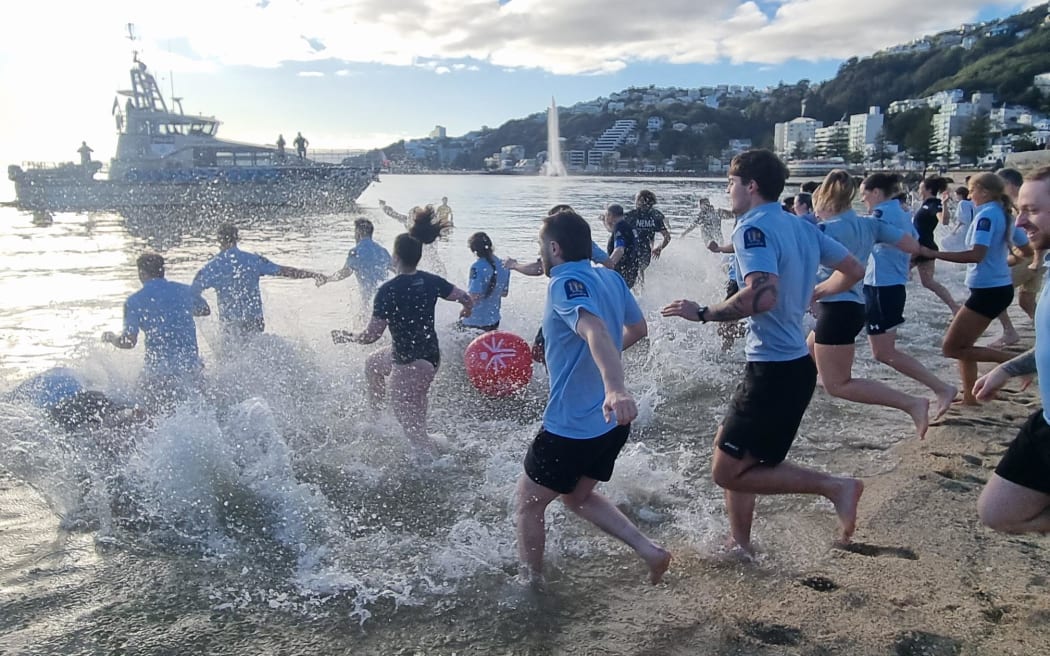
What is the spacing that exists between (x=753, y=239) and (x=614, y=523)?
141cm

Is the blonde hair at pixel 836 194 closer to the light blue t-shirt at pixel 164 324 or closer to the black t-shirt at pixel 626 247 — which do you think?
the black t-shirt at pixel 626 247

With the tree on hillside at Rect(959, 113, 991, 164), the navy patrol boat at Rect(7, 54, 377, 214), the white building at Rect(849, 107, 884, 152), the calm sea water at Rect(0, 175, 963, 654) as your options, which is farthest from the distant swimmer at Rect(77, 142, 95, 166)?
the white building at Rect(849, 107, 884, 152)

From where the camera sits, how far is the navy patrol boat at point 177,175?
4722 centimetres

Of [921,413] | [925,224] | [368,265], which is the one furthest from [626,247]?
[921,413]

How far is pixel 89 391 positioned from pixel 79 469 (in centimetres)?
53

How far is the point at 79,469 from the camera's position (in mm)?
4723

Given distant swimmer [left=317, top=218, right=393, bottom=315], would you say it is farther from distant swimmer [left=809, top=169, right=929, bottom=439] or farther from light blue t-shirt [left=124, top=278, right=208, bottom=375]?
distant swimmer [left=809, top=169, right=929, bottom=439]

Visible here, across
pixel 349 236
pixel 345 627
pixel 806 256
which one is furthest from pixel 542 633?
pixel 349 236

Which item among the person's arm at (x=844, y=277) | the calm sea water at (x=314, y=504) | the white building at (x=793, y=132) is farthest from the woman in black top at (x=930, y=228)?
the white building at (x=793, y=132)

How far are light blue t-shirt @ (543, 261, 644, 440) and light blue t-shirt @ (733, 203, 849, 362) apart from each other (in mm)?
613

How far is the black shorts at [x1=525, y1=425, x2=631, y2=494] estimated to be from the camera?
3.00 meters

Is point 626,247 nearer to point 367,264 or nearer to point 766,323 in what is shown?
point 367,264

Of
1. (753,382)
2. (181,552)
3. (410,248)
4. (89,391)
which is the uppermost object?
(410,248)

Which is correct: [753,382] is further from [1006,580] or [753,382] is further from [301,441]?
[301,441]
